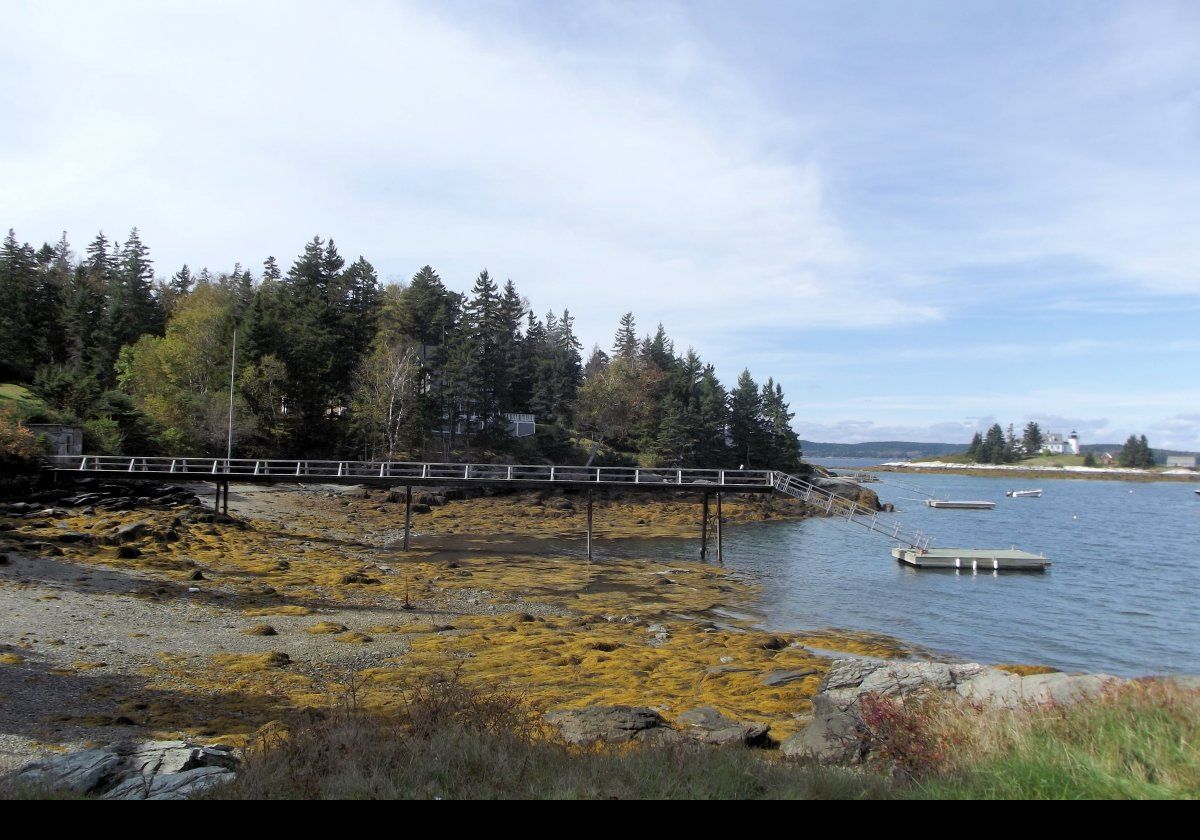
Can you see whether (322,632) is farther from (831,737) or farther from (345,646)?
(831,737)

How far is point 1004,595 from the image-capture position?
31984 mm

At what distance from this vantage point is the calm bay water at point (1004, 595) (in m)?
23.2

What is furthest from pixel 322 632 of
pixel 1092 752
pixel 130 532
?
pixel 1092 752

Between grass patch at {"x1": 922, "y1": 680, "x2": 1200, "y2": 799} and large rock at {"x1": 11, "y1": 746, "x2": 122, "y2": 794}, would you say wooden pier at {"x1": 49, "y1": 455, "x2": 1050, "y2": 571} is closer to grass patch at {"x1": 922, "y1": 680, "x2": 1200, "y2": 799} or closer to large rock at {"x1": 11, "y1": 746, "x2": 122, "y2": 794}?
large rock at {"x1": 11, "y1": 746, "x2": 122, "y2": 794}

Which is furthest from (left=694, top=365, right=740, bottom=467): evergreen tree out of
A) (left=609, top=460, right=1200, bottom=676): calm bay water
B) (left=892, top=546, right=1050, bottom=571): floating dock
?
(left=892, top=546, right=1050, bottom=571): floating dock

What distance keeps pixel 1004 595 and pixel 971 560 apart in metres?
6.79

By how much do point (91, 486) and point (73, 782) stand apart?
37083 mm

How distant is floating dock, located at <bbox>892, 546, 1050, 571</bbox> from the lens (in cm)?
3844

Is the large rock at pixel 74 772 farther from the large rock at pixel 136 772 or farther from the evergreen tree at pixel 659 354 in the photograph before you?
the evergreen tree at pixel 659 354

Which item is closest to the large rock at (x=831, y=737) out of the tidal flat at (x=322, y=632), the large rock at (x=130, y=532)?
the tidal flat at (x=322, y=632)

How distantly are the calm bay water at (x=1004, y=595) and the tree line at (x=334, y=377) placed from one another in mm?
25644

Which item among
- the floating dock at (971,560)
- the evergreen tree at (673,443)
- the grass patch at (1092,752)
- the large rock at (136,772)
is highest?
the evergreen tree at (673,443)

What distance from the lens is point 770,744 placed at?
10984 mm
